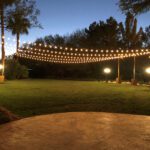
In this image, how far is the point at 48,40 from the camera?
5272cm

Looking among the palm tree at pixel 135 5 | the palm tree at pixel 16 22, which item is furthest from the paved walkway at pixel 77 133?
the palm tree at pixel 16 22

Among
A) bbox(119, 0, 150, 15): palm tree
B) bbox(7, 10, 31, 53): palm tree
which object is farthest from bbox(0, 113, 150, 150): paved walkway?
bbox(7, 10, 31, 53): palm tree

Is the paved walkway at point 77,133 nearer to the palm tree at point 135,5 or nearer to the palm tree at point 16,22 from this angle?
the palm tree at point 135,5

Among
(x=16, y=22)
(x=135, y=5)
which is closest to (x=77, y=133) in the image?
(x=135, y=5)

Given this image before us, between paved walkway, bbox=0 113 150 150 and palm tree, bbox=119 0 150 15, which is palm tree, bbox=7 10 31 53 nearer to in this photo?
palm tree, bbox=119 0 150 15

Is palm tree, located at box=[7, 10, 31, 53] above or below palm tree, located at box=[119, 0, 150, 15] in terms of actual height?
above

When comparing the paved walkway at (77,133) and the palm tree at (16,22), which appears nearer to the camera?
the paved walkway at (77,133)

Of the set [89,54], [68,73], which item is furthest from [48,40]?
[89,54]

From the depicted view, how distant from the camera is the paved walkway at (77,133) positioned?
6.10m

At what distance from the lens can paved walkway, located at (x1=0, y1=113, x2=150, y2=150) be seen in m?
6.10

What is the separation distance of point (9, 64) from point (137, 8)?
28.0 metres

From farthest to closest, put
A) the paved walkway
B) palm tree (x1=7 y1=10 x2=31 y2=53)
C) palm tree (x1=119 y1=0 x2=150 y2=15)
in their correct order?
1. palm tree (x1=7 y1=10 x2=31 y2=53)
2. palm tree (x1=119 y1=0 x2=150 y2=15)
3. the paved walkway

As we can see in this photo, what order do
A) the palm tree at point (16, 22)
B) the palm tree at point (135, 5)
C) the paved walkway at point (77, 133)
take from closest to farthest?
the paved walkway at point (77, 133), the palm tree at point (135, 5), the palm tree at point (16, 22)

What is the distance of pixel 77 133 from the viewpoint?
7164mm
